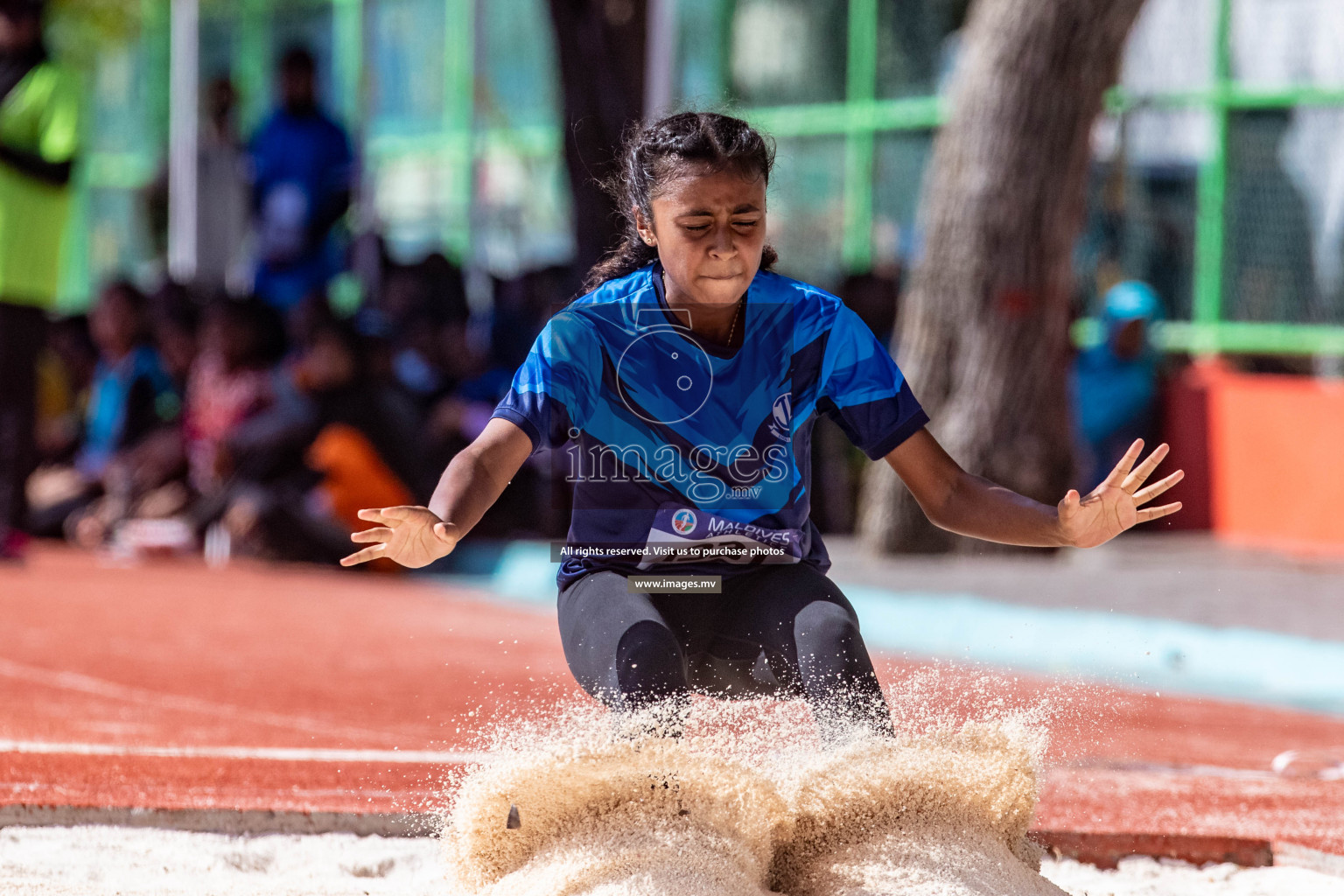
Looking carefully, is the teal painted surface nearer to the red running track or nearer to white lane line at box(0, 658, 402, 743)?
the red running track

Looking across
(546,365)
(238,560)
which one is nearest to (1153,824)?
(546,365)

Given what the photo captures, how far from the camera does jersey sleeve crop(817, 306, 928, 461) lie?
352cm

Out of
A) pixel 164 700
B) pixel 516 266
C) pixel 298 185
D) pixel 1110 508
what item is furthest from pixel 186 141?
pixel 1110 508

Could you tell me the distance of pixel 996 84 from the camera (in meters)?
9.57

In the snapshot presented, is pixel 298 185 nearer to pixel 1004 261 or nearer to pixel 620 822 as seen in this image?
pixel 1004 261

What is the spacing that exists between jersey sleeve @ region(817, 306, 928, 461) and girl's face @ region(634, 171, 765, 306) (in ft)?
0.79

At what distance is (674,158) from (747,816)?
120cm

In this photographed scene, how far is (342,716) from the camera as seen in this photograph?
229 inches

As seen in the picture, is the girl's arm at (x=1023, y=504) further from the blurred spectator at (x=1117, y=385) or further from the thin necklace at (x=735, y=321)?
the blurred spectator at (x=1117, y=385)

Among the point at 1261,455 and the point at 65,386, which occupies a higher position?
the point at 65,386

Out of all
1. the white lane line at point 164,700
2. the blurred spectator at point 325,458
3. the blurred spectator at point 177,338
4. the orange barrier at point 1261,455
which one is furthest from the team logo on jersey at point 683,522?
the blurred spectator at point 177,338

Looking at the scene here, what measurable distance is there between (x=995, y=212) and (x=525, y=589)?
3124 mm

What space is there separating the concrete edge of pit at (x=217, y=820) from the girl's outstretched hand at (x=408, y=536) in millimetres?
1183

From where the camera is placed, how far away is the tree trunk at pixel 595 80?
11016 mm
